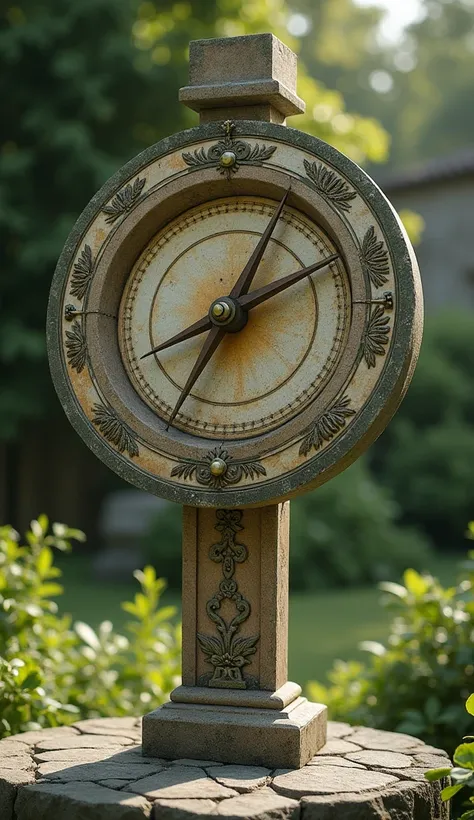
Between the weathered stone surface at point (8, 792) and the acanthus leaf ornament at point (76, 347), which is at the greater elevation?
the acanthus leaf ornament at point (76, 347)

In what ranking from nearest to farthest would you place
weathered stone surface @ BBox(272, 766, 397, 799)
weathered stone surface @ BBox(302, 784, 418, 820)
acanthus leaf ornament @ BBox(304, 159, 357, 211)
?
weathered stone surface @ BBox(302, 784, 418, 820) → weathered stone surface @ BBox(272, 766, 397, 799) → acanthus leaf ornament @ BBox(304, 159, 357, 211)

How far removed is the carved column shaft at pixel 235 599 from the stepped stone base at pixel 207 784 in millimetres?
300

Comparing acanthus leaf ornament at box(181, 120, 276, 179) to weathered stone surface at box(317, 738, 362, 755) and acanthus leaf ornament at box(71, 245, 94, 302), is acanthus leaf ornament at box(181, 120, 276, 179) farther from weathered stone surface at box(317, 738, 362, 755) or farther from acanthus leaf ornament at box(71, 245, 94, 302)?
weathered stone surface at box(317, 738, 362, 755)

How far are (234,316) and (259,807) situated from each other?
155 cm

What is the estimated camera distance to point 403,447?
1452cm

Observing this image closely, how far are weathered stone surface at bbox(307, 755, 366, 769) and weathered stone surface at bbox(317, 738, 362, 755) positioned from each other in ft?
0.21

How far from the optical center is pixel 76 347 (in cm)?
399

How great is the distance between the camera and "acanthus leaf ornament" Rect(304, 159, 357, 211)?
12.1 ft

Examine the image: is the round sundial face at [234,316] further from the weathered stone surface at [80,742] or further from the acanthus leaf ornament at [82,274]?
the weathered stone surface at [80,742]

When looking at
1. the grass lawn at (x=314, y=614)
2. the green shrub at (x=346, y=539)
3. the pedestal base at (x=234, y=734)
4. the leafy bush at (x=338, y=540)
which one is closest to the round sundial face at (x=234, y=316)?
the pedestal base at (x=234, y=734)

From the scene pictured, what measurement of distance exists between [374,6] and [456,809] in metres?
27.3

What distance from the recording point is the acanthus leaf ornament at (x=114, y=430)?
385 centimetres

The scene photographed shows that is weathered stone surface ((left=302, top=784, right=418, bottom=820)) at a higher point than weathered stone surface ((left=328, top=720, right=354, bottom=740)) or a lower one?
lower

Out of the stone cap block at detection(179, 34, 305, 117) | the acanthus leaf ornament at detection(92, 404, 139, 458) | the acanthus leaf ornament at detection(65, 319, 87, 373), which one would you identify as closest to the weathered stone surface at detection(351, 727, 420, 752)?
the acanthus leaf ornament at detection(92, 404, 139, 458)
